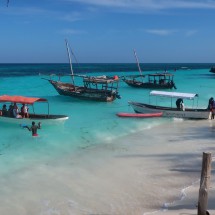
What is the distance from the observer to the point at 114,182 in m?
13.3

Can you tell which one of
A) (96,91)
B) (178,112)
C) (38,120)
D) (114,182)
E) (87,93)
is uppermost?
(96,91)

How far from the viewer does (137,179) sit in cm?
1347

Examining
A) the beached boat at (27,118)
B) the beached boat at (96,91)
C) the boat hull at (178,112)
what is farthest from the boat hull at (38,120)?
the beached boat at (96,91)

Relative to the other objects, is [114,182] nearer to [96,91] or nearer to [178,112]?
[178,112]

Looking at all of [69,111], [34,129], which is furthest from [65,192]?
[69,111]

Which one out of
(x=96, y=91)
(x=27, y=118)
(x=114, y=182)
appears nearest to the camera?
(x=114, y=182)

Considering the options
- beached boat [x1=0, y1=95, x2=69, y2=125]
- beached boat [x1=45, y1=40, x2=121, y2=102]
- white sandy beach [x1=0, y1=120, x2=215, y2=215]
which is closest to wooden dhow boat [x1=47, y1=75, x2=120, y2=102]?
beached boat [x1=45, y1=40, x2=121, y2=102]

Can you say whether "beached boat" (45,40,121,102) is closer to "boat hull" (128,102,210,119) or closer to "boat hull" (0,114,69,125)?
"boat hull" (128,102,210,119)

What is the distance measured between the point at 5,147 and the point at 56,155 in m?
3.40

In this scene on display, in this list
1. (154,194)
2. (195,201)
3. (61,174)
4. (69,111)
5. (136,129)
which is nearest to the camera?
(195,201)

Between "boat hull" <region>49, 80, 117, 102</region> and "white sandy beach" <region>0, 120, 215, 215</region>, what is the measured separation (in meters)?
18.4

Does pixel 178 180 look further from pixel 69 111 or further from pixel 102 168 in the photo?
pixel 69 111

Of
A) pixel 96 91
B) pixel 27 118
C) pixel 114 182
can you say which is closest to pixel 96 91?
pixel 96 91

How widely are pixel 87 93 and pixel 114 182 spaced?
26.2 meters
